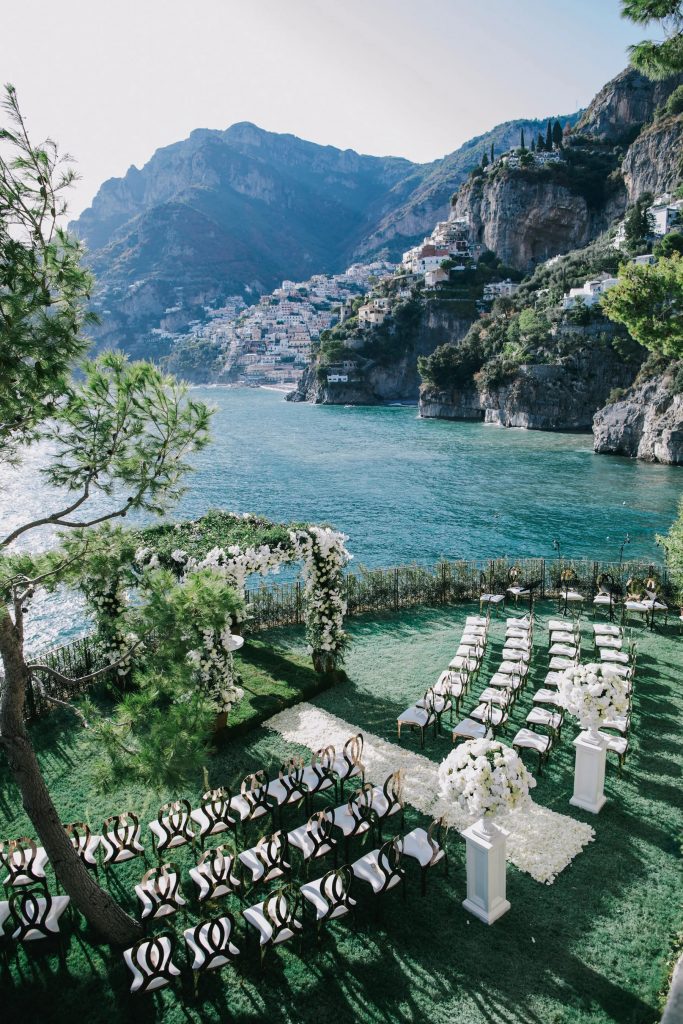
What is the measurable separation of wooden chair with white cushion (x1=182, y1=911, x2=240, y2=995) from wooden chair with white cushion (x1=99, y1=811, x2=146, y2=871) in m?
1.85

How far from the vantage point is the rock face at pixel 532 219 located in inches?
4897

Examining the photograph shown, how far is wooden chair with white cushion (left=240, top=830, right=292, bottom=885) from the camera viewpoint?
745 centimetres

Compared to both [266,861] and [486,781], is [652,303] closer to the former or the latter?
[486,781]

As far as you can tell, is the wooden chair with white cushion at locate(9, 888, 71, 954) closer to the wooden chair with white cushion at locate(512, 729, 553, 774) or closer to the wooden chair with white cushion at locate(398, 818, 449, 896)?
the wooden chair with white cushion at locate(398, 818, 449, 896)

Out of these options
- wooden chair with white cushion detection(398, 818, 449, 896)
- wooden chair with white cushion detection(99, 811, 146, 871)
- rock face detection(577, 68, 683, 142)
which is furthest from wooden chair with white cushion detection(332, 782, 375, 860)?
rock face detection(577, 68, 683, 142)

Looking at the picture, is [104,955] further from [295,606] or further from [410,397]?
[410,397]

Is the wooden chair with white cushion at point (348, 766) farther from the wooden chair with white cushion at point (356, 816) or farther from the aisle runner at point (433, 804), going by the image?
the wooden chair with white cushion at point (356, 816)

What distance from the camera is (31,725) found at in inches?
471

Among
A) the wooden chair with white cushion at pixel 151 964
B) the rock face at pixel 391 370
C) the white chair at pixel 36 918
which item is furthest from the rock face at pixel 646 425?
the white chair at pixel 36 918

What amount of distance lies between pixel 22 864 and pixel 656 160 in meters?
132

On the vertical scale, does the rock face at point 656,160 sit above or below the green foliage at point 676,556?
above

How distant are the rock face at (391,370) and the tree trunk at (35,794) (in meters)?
119

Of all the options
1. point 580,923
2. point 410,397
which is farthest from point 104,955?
point 410,397

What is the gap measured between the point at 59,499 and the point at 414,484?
29.4m
